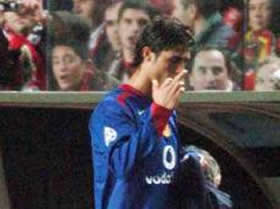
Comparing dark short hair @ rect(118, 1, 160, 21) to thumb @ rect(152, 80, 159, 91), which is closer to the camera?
thumb @ rect(152, 80, 159, 91)

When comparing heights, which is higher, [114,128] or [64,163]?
[114,128]

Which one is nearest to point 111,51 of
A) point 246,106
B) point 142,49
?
point 246,106

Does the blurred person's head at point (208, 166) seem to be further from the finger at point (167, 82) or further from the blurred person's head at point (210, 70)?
the blurred person's head at point (210, 70)

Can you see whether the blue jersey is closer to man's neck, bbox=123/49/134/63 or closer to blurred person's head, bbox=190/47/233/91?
blurred person's head, bbox=190/47/233/91

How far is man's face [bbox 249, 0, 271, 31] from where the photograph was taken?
6277 millimetres

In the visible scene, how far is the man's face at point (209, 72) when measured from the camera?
5.83m

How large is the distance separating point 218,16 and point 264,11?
31cm

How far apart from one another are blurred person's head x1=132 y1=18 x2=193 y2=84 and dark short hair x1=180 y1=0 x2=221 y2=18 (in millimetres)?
2559

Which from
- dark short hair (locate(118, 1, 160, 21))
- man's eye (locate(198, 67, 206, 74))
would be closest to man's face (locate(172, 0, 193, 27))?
dark short hair (locate(118, 1, 160, 21))

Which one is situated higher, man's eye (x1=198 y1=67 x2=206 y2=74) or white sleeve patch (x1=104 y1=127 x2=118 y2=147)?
white sleeve patch (x1=104 y1=127 x2=118 y2=147)

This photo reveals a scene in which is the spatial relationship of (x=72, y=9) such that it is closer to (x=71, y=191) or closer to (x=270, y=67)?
(x=270, y=67)

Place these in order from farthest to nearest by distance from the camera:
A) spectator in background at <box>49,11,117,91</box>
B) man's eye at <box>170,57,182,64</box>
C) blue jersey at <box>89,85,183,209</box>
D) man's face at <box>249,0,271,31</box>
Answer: man's face at <box>249,0,271,31</box> < spectator in background at <box>49,11,117,91</box> < man's eye at <box>170,57,182,64</box> < blue jersey at <box>89,85,183,209</box>

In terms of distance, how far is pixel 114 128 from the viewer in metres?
3.43

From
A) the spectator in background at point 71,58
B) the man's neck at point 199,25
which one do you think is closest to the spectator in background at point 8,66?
the spectator in background at point 71,58
